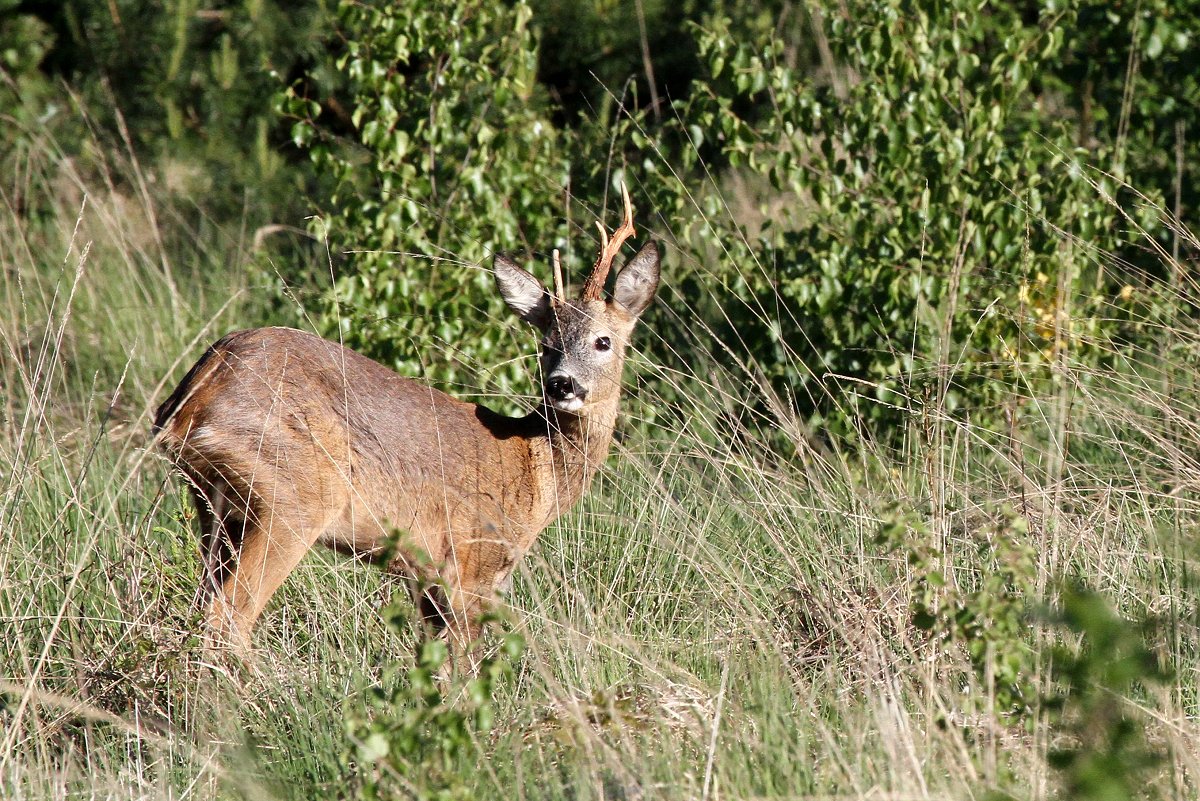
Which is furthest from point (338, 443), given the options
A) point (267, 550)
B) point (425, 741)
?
point (425, 741)

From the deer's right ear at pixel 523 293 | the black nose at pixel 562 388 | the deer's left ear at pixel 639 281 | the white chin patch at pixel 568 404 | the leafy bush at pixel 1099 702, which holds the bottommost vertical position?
the white chin patch at pixel 568 404

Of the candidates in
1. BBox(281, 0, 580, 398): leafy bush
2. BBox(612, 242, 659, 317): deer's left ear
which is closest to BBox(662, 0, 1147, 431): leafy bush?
BBox(612, 242, 659, 317): deer's left ear

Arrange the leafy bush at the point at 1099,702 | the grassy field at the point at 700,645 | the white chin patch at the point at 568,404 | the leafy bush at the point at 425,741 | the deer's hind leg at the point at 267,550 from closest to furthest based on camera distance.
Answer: the leafy bush at the point at 1099,702, the leafy bush at the point at 425,741, the grassy field at the point at 700,645, the deer's hind leg at the point at 267,550, the white chin patch at the point at 568,404

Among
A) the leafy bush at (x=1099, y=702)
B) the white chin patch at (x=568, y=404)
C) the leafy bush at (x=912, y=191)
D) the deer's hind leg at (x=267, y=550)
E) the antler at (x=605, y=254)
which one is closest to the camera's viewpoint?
the leafy bush at (x=1099, y=702)

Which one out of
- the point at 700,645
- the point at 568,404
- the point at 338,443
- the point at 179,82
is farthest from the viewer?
the point at 179,82

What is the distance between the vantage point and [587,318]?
4551 mm

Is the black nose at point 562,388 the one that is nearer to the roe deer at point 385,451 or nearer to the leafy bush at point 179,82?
the roe deer at point 385,451

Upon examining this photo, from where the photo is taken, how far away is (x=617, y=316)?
4734mm

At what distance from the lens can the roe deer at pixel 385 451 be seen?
380cm

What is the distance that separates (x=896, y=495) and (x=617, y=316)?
1.17m

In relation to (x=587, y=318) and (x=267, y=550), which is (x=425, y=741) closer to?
(x=267, y=550)

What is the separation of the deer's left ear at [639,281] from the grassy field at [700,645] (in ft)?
1.68

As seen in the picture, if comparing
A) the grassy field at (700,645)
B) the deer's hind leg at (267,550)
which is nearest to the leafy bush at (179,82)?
the grassy field at (700,645)

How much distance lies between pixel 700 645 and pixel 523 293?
1.72 meters
